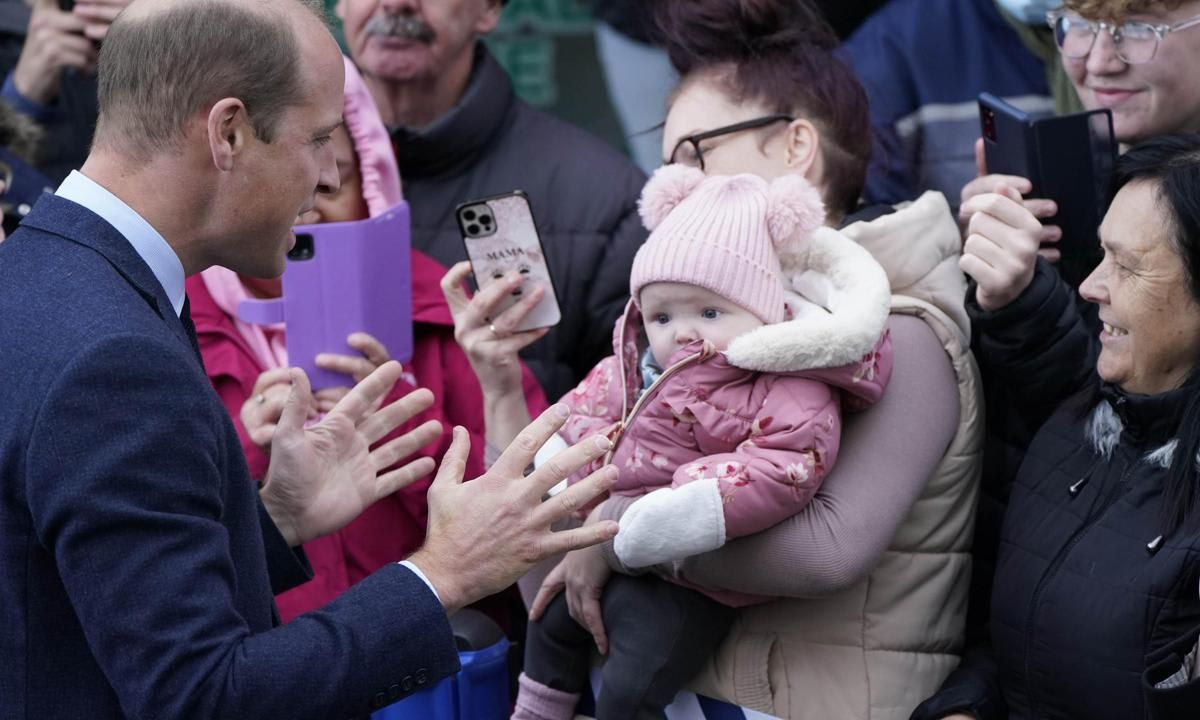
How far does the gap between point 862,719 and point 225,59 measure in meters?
1.40

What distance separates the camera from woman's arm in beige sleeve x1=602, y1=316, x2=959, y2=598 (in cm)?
239

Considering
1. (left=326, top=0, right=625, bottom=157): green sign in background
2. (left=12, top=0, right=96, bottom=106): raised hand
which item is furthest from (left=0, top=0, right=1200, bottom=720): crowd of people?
(left=326, top=0, right=625, bottom=157): green sign in background

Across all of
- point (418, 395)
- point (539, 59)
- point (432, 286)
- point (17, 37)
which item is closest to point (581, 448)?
point (418, 395)

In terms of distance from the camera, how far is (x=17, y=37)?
4.07 m

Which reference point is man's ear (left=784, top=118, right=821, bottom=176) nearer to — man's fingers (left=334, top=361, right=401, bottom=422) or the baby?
the baby

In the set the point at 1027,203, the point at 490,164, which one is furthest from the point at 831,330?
the point at 490,164

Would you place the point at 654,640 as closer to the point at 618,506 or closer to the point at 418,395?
the point at 618,506

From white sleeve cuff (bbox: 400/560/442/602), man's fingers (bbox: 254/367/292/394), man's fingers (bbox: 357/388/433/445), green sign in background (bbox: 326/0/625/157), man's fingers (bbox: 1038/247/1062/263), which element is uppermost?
man's fingers (bbox: 1038/247/1062/263)

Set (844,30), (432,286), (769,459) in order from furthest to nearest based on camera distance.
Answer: (844,30) → (432,286) → (769,459)

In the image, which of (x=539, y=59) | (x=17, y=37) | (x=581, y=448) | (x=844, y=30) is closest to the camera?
(x=581, y=448)

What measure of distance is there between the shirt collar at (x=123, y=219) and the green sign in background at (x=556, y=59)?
437 centimetres

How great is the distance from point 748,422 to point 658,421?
15 centimetres

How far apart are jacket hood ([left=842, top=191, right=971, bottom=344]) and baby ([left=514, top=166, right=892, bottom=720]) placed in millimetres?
122

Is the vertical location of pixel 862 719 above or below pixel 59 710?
below
